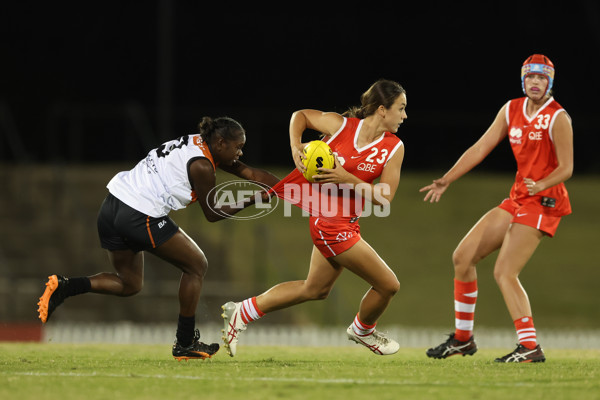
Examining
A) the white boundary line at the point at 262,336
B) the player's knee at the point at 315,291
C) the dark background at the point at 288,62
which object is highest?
the dark background at the point at 288,62

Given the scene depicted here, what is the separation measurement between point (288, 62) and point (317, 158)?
1770 centimetres

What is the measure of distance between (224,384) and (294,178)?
2.16m

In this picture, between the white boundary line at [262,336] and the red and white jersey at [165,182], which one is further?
the white boundary line at [262,336]

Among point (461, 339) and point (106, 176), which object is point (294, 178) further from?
point (106, 176)

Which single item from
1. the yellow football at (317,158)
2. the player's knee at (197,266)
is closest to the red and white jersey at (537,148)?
the yellow football at (317,158)

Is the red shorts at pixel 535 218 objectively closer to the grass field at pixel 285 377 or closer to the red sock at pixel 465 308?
the red sock at pixel 465 308

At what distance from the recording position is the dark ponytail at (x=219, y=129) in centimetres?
706

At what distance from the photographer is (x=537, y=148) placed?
7215 mm

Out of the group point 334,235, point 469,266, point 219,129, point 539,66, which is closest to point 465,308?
point 469,266

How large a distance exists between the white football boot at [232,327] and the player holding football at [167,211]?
0.17 m

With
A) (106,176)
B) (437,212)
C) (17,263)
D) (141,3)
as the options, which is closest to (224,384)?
(17,263)

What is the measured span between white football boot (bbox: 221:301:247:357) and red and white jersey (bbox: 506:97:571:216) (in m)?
2.45

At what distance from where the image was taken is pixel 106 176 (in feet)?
68.2

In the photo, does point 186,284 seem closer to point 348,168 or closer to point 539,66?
point 348,168
